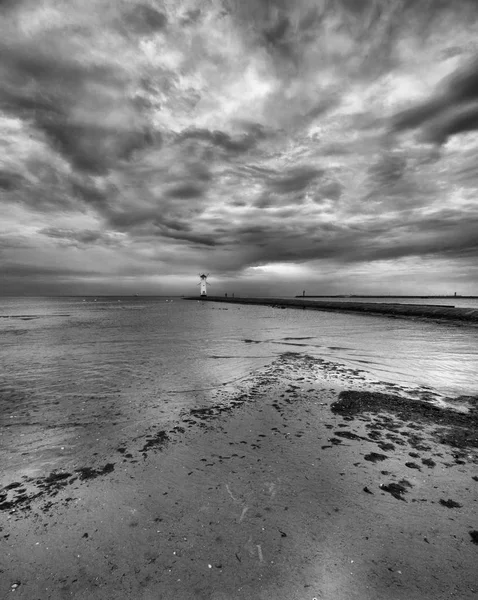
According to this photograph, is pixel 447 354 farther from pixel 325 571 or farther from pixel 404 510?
pixel 325 571

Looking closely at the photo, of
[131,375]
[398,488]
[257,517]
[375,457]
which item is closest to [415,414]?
[375,457]

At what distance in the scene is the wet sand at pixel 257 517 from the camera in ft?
10.1

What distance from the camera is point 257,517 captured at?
3.97 m

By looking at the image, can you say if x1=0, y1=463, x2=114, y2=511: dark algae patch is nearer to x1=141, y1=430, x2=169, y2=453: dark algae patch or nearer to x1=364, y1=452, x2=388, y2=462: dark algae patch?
x1=141, y1=430, x2=169, y2=453: dark algae patch

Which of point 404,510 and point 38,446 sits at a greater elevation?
point 404,510

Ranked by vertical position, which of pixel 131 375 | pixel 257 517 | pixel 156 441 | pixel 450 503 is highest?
pixel 450 503

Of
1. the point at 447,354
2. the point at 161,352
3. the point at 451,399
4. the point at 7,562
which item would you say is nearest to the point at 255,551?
the point at 7,562

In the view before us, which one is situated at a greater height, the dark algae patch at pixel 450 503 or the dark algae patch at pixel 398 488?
the dark algae patch at pixel 450 503

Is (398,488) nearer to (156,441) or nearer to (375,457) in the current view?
(375,457)

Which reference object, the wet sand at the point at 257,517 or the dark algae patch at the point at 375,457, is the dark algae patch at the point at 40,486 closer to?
the wet sand at the point at 257,517

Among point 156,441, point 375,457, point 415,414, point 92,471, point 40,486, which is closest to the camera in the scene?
point 40,486

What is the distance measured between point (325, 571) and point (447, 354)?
1614cm

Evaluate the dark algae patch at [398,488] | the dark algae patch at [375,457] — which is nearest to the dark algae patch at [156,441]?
the dark algae patch at [375,457]

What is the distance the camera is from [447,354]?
52.1ft
